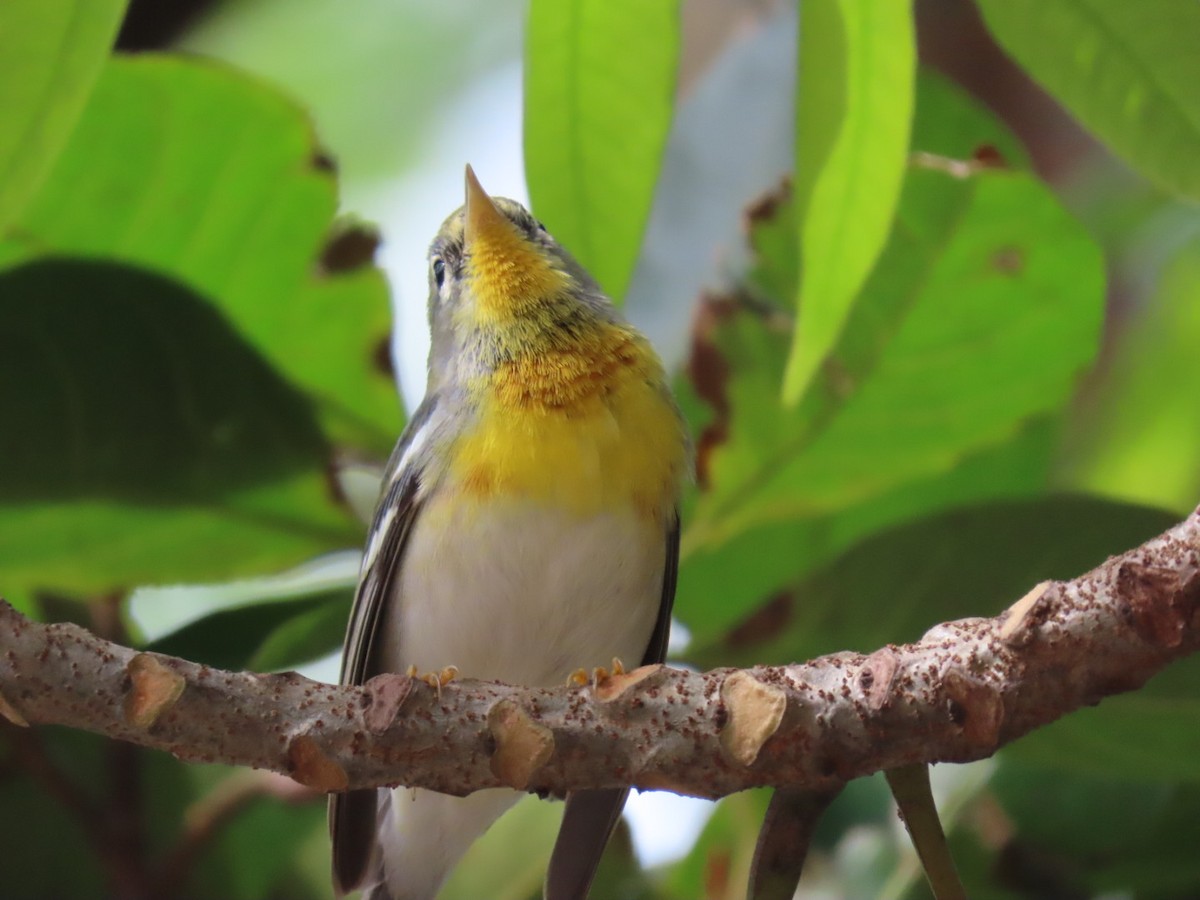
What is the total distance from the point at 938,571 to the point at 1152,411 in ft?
4.33

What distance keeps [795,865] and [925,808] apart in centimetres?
13

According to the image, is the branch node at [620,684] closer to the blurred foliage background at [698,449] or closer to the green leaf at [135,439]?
the blurred foliage background at [698,449]

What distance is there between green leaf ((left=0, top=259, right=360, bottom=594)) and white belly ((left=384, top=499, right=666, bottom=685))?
0.31m

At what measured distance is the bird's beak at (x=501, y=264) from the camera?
7.65 ft

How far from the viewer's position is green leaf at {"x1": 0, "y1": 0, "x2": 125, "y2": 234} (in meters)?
1.18

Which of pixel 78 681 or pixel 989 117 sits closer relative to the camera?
pixel 78 681

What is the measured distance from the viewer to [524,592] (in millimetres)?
2113

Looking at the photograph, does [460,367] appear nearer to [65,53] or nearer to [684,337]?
[684,337]

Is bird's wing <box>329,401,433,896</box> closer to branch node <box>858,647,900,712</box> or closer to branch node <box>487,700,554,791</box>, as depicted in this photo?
branch node <box>487,700,554,791</box>

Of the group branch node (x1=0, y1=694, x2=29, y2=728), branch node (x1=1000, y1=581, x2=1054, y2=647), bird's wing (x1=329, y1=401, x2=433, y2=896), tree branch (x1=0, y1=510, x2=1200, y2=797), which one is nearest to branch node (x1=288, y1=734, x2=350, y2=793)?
tree branch (x1=0, y1=510, x2=1200, y2=797)

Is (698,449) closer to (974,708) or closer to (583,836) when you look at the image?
(583,836)

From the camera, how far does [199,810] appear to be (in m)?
2.43

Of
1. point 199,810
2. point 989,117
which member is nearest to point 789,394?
point 989,117

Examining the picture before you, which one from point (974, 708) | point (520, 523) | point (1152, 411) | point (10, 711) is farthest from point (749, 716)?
point (1152, 411)
